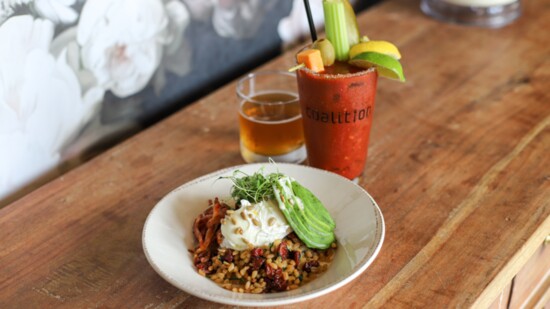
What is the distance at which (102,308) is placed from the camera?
94cm

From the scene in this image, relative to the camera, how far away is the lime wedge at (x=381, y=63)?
3.42ft

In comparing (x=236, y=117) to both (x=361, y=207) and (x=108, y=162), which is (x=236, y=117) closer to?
(x=108, y=162)

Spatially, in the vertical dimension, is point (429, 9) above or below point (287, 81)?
below

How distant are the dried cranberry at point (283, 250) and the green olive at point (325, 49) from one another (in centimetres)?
30

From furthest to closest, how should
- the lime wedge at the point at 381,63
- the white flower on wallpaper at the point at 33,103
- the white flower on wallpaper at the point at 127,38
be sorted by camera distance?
the white flower on wallpaper at the point at 127,38 → the white flower on wallpaper at the point at 33,103 → the lime wedge at the point at 381,63

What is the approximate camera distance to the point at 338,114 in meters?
1.09

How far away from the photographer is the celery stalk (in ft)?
3.53

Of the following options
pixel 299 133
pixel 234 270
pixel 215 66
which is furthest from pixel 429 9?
pixel 234 270

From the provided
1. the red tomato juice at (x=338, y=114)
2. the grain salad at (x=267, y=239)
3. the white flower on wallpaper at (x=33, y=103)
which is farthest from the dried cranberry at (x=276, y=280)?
the white flower on wallpaper at (x=33, y=103)

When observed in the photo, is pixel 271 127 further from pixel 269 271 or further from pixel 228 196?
pixel 269 271

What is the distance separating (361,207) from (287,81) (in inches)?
15.0

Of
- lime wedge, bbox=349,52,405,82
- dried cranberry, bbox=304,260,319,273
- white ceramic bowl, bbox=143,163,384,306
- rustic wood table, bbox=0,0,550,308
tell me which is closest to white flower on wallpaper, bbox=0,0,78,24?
rustic wood table, bbox=0,0,550,308

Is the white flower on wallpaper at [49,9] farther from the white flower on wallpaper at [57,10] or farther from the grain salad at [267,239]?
the grain salad at [267,239]

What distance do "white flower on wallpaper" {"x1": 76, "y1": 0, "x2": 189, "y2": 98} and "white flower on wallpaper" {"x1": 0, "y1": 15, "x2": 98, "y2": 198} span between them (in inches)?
2.3
